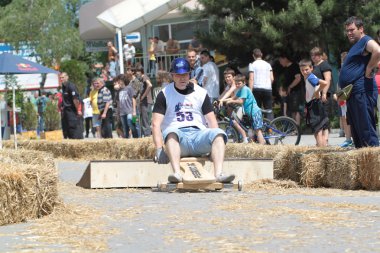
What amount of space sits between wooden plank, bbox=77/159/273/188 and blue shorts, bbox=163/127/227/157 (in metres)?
0.62

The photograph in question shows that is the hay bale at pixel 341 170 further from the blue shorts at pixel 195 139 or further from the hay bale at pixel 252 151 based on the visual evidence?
the hay bale at pixel 252 151

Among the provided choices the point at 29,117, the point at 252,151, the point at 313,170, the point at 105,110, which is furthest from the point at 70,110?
the point at 29,117

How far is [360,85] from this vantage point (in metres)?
12.6

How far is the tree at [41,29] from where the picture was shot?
58.4 metres

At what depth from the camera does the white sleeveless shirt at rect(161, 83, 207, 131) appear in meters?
12.6

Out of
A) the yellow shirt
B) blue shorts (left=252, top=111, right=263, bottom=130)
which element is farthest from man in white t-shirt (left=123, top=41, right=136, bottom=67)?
blue shorts (left=252, top=111, right=263, bottom=130)

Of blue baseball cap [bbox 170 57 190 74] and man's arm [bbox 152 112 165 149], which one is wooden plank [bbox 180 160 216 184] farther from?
blue baseball cap [bbox 170 57 190 74]

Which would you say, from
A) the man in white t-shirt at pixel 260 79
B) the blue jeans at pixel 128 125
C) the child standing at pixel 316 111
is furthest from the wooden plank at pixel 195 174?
the blue jeans at pixel 128 125

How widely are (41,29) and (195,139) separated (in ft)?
162

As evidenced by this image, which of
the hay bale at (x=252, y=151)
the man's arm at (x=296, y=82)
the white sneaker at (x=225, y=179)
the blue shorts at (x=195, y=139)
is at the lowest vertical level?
the white sneaker at (x=225, y=179)

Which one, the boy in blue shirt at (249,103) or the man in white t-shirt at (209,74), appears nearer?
the boy in blue shirt at (249,103)

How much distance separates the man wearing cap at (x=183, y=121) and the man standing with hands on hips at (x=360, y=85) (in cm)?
164

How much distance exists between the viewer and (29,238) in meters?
8.02

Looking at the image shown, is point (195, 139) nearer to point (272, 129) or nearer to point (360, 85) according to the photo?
point (360, 85)
